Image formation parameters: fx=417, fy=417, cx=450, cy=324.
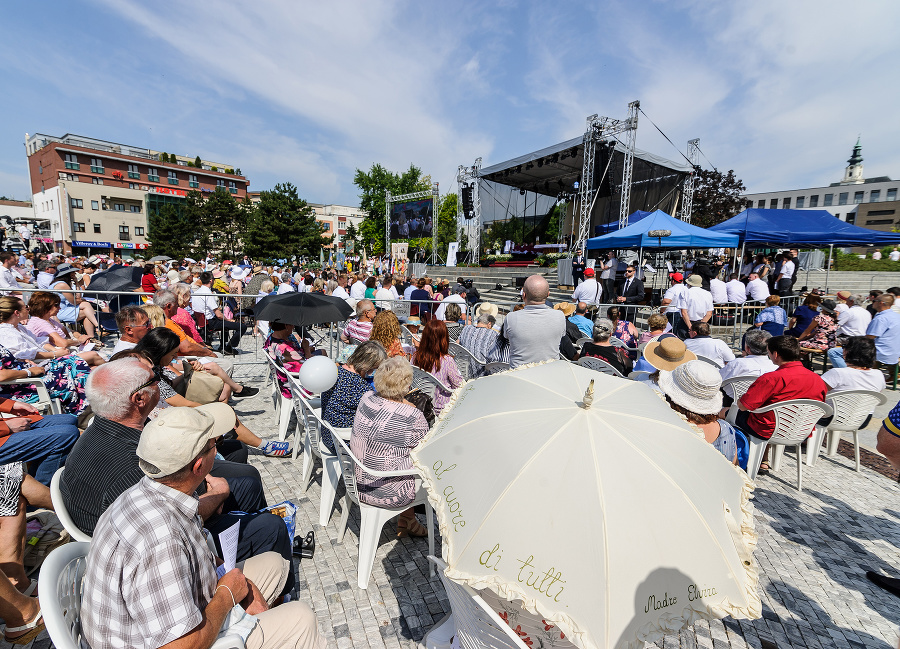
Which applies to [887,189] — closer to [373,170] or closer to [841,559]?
[373,170]

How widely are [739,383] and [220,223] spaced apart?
5055 cm

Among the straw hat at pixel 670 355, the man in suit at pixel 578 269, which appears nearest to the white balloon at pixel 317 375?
the straw hat at pixel 670 355

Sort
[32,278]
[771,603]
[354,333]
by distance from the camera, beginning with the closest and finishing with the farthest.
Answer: [771,603] < [354,333] < [32,278]

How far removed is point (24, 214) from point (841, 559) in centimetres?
9445

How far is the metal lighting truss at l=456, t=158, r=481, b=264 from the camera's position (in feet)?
71.5

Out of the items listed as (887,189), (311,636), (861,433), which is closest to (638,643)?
(311,636)

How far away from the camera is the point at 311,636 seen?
1829 mm

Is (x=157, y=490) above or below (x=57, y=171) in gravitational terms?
below

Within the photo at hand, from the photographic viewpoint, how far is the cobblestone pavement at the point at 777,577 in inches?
93.4

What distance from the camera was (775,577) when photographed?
2826 mm

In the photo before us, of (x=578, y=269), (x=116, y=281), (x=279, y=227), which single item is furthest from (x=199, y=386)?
(x=279, y=227)

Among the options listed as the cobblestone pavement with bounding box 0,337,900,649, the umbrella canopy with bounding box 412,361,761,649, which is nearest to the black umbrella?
the cobblestone pavement with bounding box 0,337,900,649

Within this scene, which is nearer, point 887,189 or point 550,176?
point 550,176

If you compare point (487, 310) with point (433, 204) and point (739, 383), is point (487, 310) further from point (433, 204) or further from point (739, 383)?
point (433, 204)
